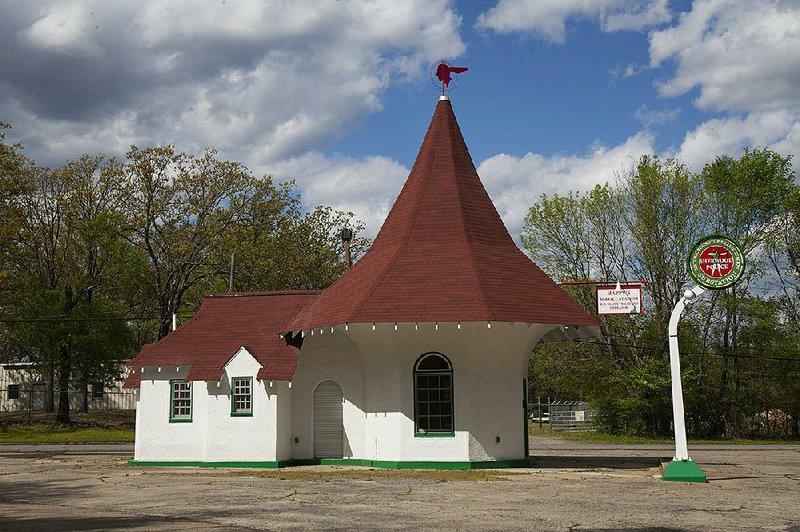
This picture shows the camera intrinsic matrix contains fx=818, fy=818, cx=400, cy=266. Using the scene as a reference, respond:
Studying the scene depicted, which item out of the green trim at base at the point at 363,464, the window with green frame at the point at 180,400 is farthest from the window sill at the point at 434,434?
the window with green frame at the point at 180,400

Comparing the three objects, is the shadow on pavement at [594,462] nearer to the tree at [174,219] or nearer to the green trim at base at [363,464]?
the green trim at base at [363,464]

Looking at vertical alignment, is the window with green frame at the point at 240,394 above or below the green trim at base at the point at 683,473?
above

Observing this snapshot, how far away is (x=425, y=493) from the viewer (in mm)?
14094

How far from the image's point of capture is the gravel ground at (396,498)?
10711 millimetres

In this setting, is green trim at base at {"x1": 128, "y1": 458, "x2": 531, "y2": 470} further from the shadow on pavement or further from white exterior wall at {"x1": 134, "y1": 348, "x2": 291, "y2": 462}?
the shadow on pavement

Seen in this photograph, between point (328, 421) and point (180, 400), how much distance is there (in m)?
4.10

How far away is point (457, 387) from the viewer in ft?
63.4

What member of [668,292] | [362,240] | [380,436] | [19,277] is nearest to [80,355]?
[19,277]

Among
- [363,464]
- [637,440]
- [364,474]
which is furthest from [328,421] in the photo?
[637,440]

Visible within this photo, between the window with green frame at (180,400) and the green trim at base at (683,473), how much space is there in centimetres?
1218

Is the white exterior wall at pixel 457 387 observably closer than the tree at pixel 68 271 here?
Yes

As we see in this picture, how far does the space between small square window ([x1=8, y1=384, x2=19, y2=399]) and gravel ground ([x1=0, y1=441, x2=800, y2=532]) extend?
39.4 meters

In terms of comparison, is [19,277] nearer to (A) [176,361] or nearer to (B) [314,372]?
(A) [176,361]

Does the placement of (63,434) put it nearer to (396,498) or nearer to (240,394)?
(240,394)
